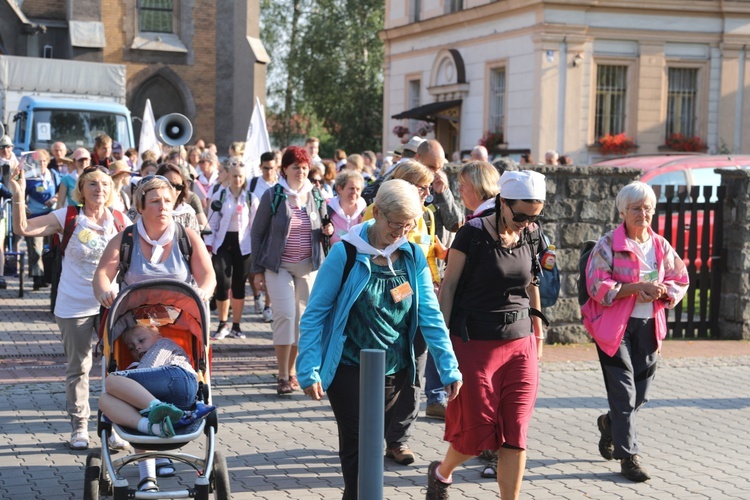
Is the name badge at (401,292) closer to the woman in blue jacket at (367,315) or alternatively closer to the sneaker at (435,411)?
the woman in blue jacket at (367,315)

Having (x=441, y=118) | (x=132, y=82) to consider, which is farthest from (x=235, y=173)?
(x=132, y=82)

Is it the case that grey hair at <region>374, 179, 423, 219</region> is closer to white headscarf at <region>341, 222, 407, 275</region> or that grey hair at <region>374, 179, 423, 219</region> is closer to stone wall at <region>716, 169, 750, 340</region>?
white headscarf at <region>341, 222, 407, 275</region>

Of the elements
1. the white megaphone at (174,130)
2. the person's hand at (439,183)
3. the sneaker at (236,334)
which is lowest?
the sneaker at (236,334)

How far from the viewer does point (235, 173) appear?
1205 centimetres

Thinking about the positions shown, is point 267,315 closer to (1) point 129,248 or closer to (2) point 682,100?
(1) point 129,248

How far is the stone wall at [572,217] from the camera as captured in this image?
1177 cm

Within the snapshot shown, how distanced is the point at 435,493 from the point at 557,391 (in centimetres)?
383

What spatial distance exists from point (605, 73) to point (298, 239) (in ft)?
73.5

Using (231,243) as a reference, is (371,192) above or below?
above

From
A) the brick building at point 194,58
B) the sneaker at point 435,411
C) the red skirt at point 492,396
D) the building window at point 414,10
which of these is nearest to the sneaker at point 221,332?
the sneaker at point 435,411

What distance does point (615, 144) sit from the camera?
97.5 feet

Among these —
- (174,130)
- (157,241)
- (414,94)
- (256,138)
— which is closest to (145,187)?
(157,241)

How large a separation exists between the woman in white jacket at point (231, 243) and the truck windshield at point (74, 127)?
11742 millimetres

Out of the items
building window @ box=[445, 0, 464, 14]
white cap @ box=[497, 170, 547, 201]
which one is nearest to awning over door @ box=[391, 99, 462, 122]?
building window @ box=[445, 0, 464, 14]
